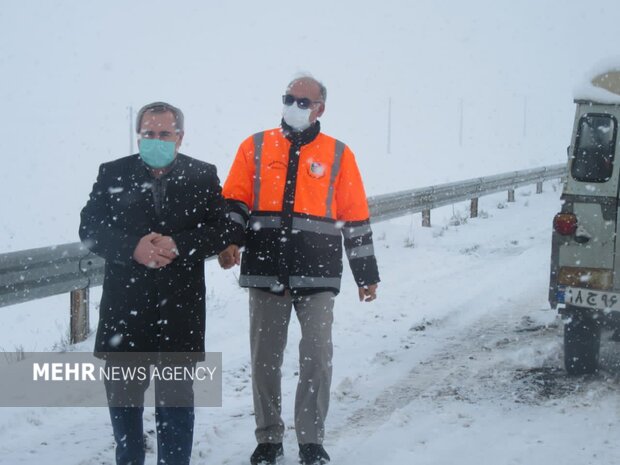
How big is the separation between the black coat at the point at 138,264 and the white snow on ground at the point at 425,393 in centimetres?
98

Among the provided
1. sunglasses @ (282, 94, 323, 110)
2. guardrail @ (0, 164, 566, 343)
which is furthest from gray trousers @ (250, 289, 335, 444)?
guardrail @ (0, 164, 566, 343)

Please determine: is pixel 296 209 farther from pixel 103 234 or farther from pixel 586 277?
pixel 586 277

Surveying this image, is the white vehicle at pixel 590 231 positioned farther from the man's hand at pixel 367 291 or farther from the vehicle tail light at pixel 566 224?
the man's hand at pixel 367 291

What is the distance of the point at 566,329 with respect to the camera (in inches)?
235

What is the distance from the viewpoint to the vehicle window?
19.1ft

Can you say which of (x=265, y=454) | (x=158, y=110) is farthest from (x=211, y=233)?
(x=265, y=454)

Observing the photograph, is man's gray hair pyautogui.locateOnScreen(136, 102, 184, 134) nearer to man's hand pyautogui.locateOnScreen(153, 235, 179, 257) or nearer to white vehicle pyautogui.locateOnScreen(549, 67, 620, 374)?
man's hand pyautogui.locateOnScreen(153, 235, 179, 257)

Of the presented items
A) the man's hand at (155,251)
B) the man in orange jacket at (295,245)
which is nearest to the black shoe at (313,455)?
the man in orange jacket at (295,245)

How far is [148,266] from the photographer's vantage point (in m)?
3.55

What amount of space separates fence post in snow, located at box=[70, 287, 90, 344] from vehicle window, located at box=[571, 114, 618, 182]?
13.9 ft

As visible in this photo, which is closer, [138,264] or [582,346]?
[138,264]

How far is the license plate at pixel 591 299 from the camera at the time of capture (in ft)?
A: 18.4

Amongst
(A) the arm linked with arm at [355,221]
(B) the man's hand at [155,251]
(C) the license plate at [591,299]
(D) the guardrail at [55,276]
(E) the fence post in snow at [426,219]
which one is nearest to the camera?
(B) the man's hand at [155,251]

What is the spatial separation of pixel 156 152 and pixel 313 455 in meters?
1.90
